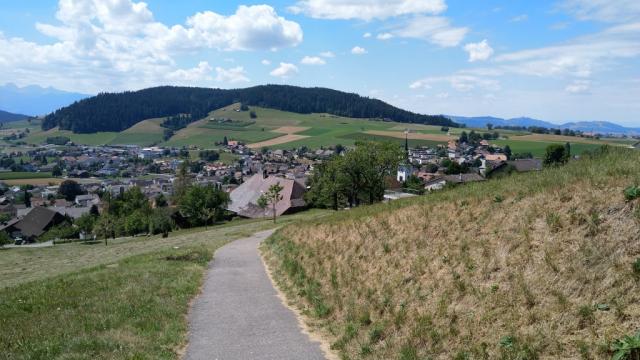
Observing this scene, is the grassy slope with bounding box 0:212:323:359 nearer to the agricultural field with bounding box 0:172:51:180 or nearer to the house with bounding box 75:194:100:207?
the house with bounding box 75:194:100:207

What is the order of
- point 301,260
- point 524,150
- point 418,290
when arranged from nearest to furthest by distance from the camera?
point 418,290 < point 301,260 < point 524,150

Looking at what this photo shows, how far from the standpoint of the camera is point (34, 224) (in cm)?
11081

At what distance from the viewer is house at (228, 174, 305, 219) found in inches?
3484

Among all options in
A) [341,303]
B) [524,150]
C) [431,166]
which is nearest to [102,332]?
[341,303]

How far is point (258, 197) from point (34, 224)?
179ft

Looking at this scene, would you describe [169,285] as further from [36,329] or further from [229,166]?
[229,166]

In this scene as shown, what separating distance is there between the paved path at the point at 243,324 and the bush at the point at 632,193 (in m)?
7.64

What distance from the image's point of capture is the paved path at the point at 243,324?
36.9 feet

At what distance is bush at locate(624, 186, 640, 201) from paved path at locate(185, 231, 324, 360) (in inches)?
301

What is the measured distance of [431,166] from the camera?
151375 millimetres

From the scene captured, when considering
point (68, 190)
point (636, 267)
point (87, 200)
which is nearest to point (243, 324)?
point (636, 267)

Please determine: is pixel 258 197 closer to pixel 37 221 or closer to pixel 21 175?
pixel 37 221

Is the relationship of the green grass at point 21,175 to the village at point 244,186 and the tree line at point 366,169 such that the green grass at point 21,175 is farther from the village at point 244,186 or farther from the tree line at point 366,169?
the tree line at point 366,169

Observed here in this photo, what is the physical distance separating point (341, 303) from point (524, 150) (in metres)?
168
